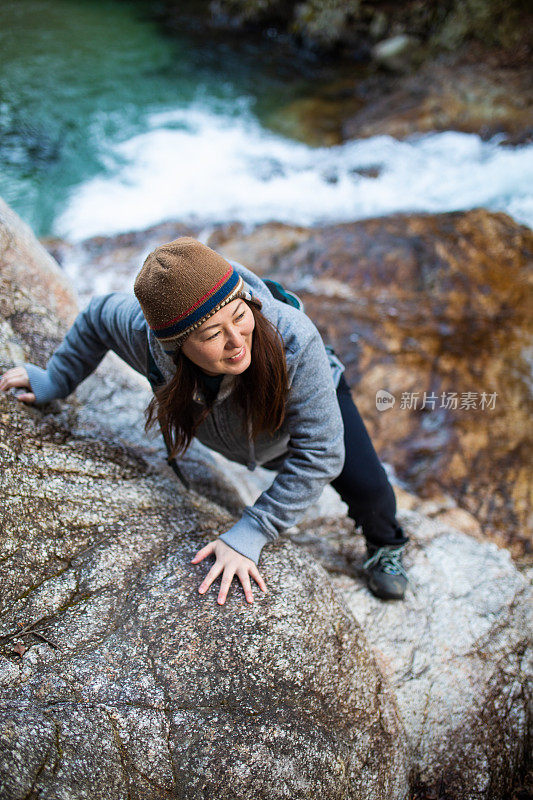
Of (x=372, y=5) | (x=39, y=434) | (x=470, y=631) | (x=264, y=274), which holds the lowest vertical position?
(x=470, y=631)

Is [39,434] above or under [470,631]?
above

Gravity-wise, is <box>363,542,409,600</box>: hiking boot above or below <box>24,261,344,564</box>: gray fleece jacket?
below

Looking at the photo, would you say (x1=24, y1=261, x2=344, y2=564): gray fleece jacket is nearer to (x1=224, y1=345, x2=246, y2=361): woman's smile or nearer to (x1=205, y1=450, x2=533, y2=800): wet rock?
(x1=224, y1=345, x2=246, y2=361): woman's smile

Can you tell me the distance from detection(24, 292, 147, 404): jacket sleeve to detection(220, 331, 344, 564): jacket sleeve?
635mm

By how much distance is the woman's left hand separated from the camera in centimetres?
171

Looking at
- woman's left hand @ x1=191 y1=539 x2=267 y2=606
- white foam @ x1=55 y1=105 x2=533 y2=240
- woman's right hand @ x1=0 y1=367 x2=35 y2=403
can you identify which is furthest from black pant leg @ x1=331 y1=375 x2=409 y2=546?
white foam @ x1=55 y1=105 x2=533 y2=240

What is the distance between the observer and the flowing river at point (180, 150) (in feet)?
21.6

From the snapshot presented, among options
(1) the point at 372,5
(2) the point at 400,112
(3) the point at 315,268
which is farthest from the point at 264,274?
(1) the point at 372,5

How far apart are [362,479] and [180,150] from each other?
8.12 m

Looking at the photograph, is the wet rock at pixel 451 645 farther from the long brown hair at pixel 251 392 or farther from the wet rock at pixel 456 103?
the wet rock at pixel 456 103

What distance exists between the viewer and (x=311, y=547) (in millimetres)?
2562

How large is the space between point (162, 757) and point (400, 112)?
Answer: 9737mm

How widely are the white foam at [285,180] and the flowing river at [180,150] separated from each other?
0.03 metres

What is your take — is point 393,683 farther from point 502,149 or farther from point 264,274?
point 502,149
